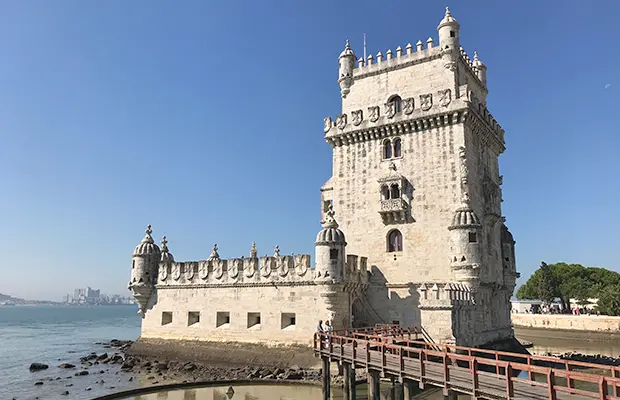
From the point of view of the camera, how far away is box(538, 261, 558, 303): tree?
7125 cm

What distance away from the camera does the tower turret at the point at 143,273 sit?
36750 mm

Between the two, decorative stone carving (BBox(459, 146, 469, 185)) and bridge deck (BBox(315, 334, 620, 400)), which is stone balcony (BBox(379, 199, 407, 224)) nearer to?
decorative stone carving (BBox(459, 146, 469, 185))

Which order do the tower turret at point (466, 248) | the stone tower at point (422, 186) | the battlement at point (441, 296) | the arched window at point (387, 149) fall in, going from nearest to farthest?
the battlement at point (441, 296) < the tower turret at point (466, 248) < the stone tower at point (422, 186) < the arched window at point (387, 149)

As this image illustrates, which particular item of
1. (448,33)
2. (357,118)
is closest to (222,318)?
(357,118)


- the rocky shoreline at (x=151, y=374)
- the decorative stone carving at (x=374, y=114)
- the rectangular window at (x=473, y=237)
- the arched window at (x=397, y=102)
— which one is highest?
the arched window at (x=397, y=102)

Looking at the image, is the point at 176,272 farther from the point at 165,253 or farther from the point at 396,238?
the point at 396,238

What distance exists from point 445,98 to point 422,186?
5.65m

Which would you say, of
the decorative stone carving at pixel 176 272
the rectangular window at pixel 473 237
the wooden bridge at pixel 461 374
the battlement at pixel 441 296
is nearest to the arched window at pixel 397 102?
the rectangular window at pixel 473 237

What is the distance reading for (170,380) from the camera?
27.7 metres

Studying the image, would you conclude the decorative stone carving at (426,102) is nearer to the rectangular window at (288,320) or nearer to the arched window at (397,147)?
the arched window at (397,147)

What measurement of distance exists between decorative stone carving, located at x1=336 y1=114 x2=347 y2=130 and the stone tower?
0.23ft

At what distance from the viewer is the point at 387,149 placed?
32188 mm

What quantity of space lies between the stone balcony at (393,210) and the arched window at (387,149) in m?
3.37

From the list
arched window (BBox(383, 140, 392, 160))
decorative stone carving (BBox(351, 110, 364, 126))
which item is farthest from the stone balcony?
decorative stone carving (BBox(351, 110, 364, 126))
